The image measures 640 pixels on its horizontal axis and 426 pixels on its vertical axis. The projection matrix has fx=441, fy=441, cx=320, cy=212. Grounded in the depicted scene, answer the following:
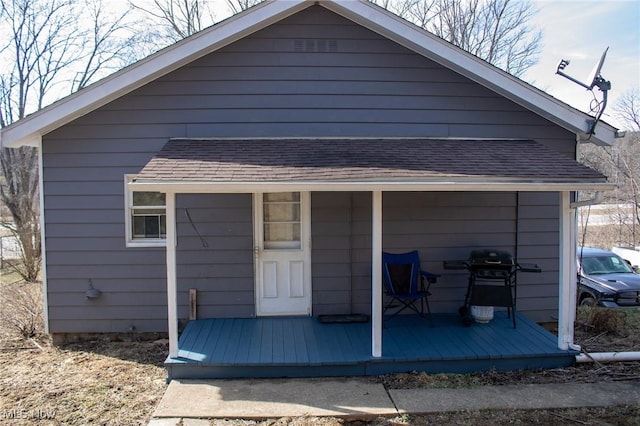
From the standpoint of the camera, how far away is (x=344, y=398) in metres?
3.96

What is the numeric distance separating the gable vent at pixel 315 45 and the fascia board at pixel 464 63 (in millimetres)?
393

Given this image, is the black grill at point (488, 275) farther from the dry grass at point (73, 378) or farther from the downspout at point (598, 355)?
the dry grass at point (73, 378)

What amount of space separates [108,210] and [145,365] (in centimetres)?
196

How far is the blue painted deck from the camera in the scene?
4.37 m

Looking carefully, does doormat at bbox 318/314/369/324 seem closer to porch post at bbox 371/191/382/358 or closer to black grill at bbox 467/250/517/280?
porch post at bbox 371/191/382/358

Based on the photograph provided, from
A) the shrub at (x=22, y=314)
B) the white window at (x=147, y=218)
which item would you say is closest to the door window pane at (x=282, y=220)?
the white window at (x=147, y=218)

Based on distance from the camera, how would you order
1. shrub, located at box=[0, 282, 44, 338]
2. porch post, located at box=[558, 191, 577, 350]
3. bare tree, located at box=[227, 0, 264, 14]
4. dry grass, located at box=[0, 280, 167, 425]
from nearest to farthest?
dry grass, located at box=[0, 280, 167, 425] → porch post, located at box=[558, 191, 577, 350] → shrub, located at box=[0, 282, 44, 338] → bare tree, located at box=[227, 0, 264, 14]

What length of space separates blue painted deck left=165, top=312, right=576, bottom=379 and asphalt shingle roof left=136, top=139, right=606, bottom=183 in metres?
1.79

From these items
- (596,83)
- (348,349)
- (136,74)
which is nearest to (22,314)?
(136,74)

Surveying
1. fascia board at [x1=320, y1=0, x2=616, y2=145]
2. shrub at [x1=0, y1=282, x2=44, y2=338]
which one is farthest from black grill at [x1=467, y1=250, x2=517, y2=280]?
shrub at [x1=0, y1=282, x2=44, y2=338]

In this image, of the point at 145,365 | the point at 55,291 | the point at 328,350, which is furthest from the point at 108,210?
the point at 328,350

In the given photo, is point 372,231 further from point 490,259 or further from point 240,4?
point 240,4

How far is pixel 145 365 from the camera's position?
4.91m

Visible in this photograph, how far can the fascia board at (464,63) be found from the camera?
210 inches
